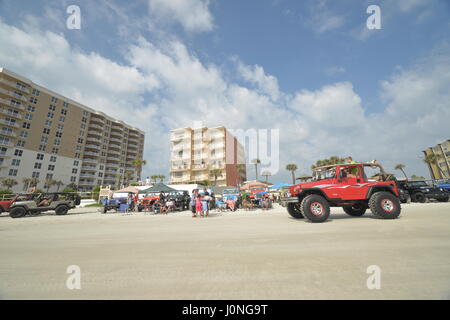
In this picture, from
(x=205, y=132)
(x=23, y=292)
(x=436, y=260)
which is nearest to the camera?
(x=23, y=292)

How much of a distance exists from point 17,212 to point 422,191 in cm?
2932

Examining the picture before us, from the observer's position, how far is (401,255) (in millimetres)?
2812

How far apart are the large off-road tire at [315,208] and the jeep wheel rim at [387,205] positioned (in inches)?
82.3

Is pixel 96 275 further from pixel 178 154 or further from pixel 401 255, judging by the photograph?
pixel 178 154

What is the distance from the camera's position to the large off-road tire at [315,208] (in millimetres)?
6426

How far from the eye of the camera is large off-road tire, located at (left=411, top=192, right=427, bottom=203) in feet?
46.2

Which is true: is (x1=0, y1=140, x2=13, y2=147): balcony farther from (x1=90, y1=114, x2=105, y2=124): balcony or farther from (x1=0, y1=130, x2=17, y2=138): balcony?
(x1=90, y1=114, x2=105, y2=124): balcony

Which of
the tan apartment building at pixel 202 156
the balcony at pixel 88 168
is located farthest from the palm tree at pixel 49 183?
the tan apartment building at pixel 202 156

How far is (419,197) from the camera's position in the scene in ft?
46.9

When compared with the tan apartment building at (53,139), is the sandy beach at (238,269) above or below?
below

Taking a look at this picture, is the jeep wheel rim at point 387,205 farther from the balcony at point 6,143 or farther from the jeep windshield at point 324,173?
the balcony at point 6,143
